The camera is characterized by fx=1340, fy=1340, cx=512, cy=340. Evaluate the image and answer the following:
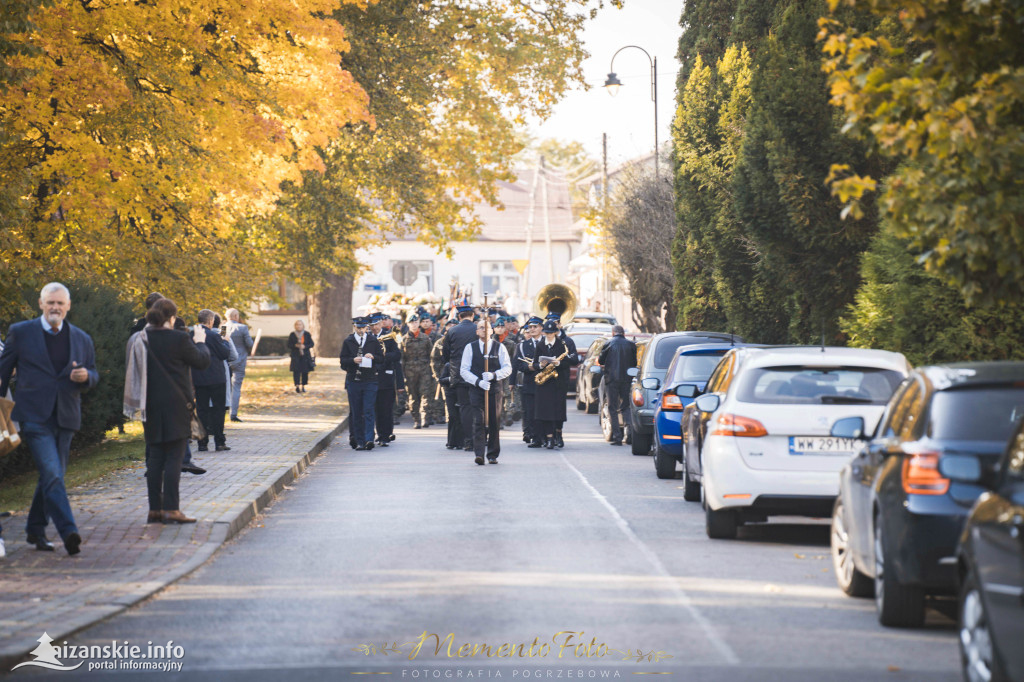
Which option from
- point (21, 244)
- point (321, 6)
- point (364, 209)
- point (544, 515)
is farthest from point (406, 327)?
point (544, 515)

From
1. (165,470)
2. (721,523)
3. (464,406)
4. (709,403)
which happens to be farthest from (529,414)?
(721,523)

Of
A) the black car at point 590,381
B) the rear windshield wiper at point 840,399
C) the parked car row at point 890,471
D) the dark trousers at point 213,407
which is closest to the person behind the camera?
the parked car row at point 890,471

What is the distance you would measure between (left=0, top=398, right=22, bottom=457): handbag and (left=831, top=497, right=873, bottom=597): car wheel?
19.6 ft

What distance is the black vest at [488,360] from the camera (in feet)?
59.2

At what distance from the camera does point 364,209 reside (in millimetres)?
34281

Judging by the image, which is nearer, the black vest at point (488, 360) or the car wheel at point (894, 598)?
the car wheel at point (894, 598)

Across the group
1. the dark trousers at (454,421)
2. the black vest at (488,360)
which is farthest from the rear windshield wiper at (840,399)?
the dark trousers at (454,421)

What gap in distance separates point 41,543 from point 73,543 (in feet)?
1.90

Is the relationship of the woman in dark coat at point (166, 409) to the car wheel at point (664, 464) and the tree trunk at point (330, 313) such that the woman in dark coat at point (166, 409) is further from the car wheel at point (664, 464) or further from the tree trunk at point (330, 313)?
the tree trunk at point (330, 313)

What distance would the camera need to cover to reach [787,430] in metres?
10.3

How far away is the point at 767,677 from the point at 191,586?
4223 millimetres

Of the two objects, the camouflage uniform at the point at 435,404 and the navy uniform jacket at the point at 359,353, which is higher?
the navy uniform jacket at the point at 359,353

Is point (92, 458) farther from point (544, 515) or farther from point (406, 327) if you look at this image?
point (406, 327)

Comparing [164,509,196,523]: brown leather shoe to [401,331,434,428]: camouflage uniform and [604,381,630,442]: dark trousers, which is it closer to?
[604,381,630,442]: dark trousers
